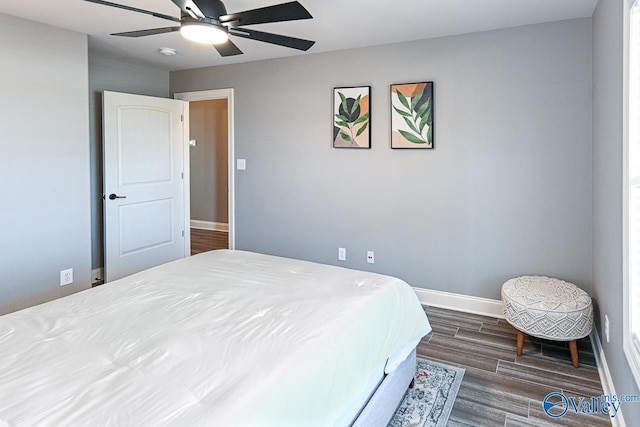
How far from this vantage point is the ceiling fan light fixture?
229cm

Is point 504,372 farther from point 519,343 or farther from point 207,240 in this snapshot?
point 207,240

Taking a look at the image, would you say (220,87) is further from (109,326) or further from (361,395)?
(361,395)

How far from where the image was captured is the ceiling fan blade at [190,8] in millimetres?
2041

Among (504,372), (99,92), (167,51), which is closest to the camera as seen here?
(504,372)

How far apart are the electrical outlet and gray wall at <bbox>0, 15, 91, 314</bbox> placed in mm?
35

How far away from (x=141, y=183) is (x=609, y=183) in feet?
13.8

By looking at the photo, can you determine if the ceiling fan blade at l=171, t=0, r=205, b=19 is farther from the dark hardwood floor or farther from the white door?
the dark hardwood floor

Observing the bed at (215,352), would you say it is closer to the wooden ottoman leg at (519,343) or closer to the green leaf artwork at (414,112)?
the wooden ottoman leg at (519,343)

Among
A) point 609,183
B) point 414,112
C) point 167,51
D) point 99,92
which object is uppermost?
point 167,51

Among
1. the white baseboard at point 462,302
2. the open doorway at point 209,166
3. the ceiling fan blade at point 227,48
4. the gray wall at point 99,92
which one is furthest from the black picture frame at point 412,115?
the open doorway at point 209,166

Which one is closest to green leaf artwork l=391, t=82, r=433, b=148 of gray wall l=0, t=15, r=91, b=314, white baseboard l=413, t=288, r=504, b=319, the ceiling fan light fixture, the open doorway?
white baseboard l=413, t=288, r=504, b=319

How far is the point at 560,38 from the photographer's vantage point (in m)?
3.15

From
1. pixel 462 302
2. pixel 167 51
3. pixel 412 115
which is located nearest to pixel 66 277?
pixel 167 51

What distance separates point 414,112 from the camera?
12.2 ft
